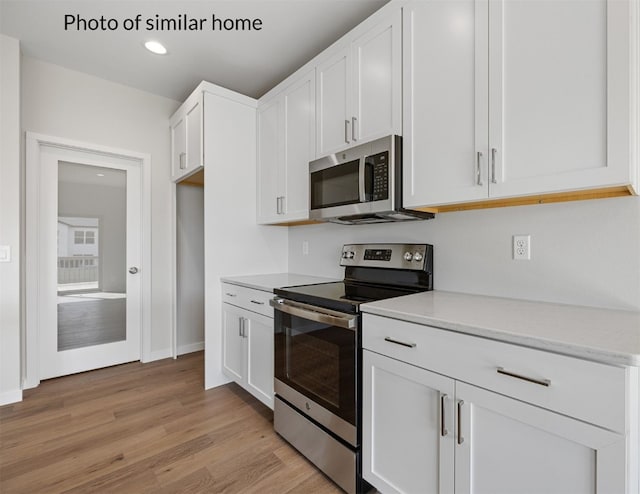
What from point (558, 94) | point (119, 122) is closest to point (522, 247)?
point (558, 94)

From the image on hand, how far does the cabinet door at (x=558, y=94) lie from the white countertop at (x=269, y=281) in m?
1.42

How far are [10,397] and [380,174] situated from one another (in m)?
3.06

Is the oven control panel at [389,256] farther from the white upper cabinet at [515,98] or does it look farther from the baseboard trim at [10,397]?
the baseboard trim at [10,397]

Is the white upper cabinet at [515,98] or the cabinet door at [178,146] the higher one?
the cabinet door at [178,146]

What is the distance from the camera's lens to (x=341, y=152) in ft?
6.31

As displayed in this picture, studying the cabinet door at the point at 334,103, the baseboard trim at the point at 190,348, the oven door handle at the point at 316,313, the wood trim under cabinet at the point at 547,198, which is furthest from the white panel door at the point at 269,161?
the baseboard trim at the point at 190,348

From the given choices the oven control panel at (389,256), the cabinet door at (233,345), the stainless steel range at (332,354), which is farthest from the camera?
the cabinet door at (233,345)

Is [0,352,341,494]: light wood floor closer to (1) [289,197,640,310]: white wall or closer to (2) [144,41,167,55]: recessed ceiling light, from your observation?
(1) [289,197,640,310]: white wall

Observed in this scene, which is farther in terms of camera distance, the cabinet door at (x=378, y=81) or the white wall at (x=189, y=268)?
the white wall at (x=189, y=268)

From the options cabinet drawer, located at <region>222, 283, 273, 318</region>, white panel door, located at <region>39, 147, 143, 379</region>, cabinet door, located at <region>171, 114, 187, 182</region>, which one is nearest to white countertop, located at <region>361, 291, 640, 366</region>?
cabinet drawer, located at <region>222, 283, 273, 318</region>

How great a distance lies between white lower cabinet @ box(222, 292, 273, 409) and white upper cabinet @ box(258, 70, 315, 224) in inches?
31.0

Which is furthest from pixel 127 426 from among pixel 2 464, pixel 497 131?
pixel 497 131

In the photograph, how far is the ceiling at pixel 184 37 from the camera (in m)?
2.03

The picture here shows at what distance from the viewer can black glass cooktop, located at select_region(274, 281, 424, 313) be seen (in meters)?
1.51
